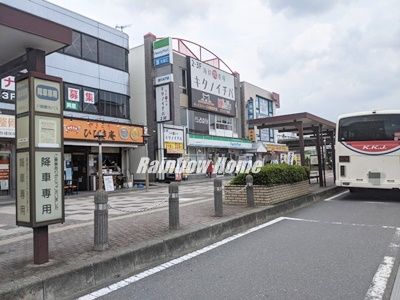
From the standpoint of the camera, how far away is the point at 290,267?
5926 mm

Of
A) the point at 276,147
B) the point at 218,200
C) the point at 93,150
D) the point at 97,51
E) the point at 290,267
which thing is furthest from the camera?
the point at 276,147

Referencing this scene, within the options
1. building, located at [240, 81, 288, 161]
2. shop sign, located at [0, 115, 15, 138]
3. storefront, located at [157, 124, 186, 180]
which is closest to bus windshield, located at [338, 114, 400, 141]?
shop sign, located at [0, 115, 15, 138]

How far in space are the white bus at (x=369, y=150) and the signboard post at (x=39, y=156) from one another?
11929 mm

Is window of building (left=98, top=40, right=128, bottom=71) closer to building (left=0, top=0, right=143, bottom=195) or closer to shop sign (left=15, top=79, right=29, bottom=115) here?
building (left=0, top=0, right=143, bottom=195)

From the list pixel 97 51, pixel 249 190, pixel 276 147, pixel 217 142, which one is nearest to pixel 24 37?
pixel 249 190

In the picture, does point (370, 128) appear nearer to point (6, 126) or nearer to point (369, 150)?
point (369, 150)

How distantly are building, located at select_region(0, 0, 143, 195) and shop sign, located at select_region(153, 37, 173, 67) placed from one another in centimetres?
272

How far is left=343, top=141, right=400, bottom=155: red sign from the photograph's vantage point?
46.1 ft

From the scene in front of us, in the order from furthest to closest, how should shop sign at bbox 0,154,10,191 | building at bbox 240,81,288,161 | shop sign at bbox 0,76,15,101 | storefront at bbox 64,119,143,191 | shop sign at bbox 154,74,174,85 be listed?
building at bbox 240,81,288,161 → shop sign at bbox 154,74,174,85 → storefront at bbox 64,119,143,191 → shop sign at bbox 0,154,10,191 → shop sign at bbox 0,76,15,101

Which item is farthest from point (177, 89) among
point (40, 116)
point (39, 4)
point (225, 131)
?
point (40, 116)

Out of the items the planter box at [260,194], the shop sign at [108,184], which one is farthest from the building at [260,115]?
the planter box at [260,194]

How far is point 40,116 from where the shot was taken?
5312mm

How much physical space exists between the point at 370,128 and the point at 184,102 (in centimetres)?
1954

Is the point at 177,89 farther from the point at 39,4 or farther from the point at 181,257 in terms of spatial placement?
the point at 181,257
